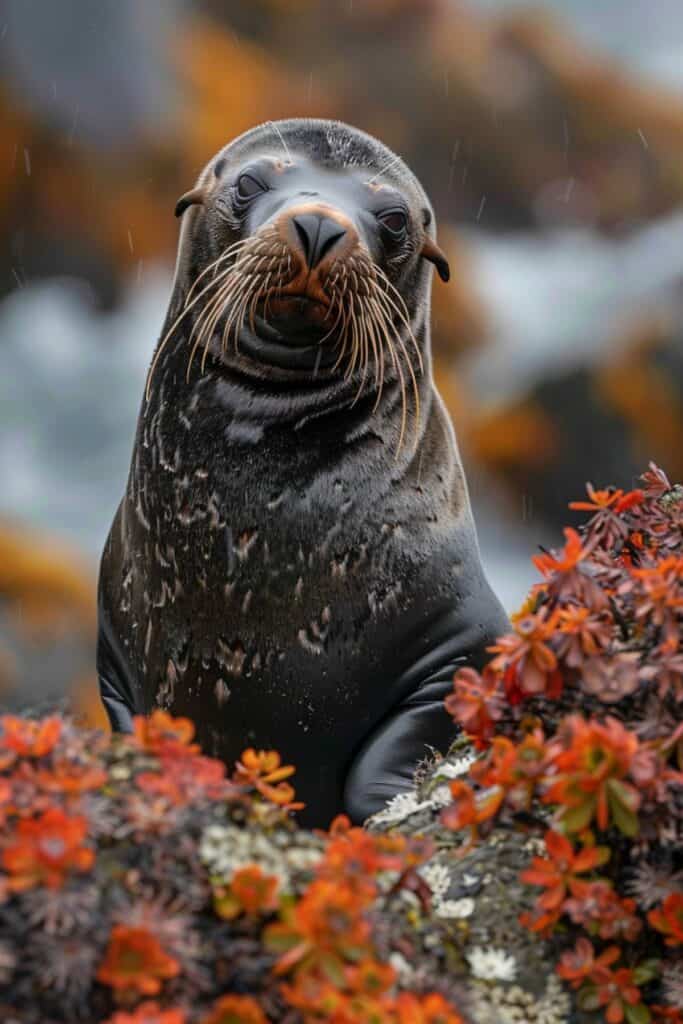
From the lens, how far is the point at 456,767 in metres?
3.07

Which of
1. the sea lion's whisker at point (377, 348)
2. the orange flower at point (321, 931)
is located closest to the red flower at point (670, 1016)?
the orange flower at point (321, 931)

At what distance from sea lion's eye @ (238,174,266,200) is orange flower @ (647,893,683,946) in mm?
2981

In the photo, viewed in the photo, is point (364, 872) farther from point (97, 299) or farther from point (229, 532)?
point (97, 299)

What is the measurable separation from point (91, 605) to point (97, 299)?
13.4ft

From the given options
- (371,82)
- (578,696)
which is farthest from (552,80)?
(578,696)

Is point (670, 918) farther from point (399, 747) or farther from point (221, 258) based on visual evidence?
point (221, 258)

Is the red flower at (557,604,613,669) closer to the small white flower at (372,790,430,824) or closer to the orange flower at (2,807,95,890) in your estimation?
the small white flower at (372,790,430,824)

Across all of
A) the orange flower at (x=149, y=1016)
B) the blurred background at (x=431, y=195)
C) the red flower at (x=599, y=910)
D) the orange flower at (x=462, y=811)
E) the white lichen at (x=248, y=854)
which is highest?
the blurred background at (x=431, y=195)

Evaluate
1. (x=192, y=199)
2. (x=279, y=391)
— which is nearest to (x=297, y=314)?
(x=279, y=391)

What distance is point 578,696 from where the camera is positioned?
102 inches

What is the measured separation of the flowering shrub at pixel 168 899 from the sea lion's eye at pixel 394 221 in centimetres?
284

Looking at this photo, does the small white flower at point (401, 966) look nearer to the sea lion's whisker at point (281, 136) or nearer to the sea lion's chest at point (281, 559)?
the sea lion's chest at point (281, 559)

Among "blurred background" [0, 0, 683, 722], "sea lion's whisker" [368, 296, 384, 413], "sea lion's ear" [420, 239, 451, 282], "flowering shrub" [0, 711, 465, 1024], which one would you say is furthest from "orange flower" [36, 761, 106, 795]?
"blurred background" [0, 0, 683, 722]

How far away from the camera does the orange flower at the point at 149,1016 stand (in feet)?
5.84
